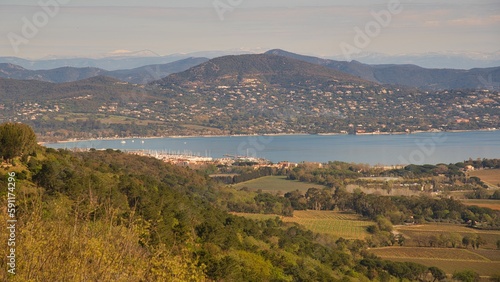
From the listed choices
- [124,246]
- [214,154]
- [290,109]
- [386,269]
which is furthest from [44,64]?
[124,246]

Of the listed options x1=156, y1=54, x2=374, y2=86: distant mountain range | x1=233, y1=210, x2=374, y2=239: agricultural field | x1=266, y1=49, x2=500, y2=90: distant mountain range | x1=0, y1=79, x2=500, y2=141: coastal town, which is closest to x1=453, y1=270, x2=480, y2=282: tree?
x1=233, y1=210, x2=374, y2=239: agricultural field

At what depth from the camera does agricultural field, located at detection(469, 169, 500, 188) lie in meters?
34.3

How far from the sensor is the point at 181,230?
9531 mm

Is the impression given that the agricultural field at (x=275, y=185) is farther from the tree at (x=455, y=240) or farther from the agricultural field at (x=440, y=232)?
the tree at (x=455, y=240)

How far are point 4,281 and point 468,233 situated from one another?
62.0ft

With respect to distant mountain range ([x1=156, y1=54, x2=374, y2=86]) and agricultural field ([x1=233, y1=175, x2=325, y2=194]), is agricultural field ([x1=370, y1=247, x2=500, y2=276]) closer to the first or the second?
agricultural field ([x1=233, y1=175, x2=325, y2=194])

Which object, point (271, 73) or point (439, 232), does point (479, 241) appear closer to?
point (439, 232)

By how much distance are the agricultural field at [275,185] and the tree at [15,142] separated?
18.4 meters

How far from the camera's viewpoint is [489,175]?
Answer: 3719 centimetres

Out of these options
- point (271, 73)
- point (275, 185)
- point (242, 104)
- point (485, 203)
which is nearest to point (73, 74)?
point (271, 73)

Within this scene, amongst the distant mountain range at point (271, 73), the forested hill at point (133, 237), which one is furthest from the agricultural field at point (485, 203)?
the distant mountain range at point (271, 73)

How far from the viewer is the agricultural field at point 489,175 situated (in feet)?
113

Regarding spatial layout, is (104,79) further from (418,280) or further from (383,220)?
(418,280)

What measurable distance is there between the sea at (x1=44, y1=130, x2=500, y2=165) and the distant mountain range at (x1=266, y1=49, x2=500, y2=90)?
41.4 metres
